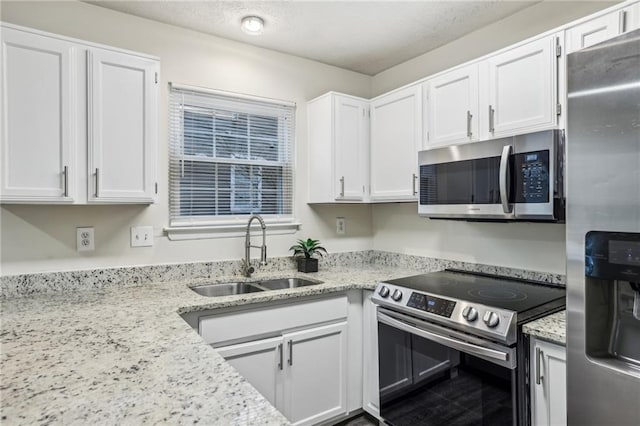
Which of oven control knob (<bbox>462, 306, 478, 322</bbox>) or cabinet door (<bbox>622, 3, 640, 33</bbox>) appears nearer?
cabinet door (<bbox>622, 3, 640, 33</bbox>)

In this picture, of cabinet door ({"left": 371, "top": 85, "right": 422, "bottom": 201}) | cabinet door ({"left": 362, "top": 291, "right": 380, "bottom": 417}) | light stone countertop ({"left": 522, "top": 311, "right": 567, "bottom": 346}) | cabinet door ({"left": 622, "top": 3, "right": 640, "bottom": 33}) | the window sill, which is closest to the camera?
light stone countertop ({"left": 522, "top": 311, "right": 567, "bottom": 346})

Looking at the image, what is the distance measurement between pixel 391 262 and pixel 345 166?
0.89 m

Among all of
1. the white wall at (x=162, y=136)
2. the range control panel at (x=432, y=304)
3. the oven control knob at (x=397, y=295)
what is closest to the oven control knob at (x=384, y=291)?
the oven control knob at (x=397, y=295)

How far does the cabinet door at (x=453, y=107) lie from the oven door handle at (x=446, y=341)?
1.08 metres

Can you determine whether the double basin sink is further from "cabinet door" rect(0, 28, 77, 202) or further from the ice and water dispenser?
the ice and water dispenser

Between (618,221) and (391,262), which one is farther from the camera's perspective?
(391,262)

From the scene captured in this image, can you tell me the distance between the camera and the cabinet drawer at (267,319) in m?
1.83

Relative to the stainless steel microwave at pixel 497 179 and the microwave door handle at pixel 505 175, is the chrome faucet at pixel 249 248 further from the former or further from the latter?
the microwave door handle at pixel 505 175

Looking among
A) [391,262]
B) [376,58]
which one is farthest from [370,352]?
[376,58]

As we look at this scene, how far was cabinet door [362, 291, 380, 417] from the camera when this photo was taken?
2.22 meters

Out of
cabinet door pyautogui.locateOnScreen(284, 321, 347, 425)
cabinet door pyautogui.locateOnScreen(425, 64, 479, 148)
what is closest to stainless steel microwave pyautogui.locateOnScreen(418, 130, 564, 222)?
cabinet door pyautogui.locateOnScreen(425, 64, 479, 148)

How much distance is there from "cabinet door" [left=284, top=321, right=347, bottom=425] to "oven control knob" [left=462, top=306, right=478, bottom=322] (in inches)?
31.1

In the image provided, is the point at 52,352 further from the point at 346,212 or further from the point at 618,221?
the point at 346,212

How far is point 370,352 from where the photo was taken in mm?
2250
